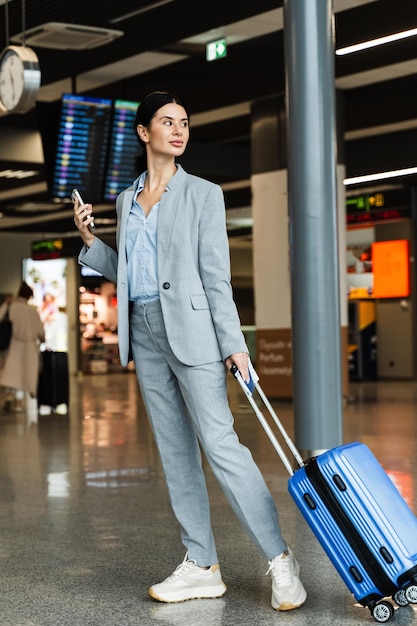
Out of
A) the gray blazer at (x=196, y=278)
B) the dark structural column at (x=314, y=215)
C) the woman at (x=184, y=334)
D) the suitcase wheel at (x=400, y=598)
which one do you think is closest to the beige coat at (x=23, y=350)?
the dark structural column at (x=314, y=215)

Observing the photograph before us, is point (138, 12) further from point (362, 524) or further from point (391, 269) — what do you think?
point (391, 269)

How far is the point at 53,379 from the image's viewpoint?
43.0ft

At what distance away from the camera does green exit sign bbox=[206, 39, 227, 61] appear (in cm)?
1025

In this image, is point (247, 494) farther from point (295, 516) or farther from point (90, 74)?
point (90, 74)

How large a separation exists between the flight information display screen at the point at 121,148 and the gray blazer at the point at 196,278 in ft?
26.4

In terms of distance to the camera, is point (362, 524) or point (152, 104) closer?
point (362, 524)

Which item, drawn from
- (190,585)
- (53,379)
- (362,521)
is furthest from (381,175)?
(362,521)

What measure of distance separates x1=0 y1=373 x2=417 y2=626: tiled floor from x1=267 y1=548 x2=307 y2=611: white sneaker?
0.13 ft

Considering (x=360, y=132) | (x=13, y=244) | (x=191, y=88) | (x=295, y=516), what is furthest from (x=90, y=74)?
(x=13, y=244)

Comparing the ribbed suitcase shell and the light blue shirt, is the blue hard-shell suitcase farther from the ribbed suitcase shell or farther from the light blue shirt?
the light blue shirt

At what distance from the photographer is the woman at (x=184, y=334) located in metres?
3.69

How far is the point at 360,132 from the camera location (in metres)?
14.6

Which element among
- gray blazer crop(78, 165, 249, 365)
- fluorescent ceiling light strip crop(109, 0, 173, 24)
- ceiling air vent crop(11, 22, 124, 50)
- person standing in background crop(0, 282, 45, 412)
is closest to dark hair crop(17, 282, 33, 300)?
person standing in background crop(0, 282, 45, 412)

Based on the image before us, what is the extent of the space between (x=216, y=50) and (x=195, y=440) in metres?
7.05
